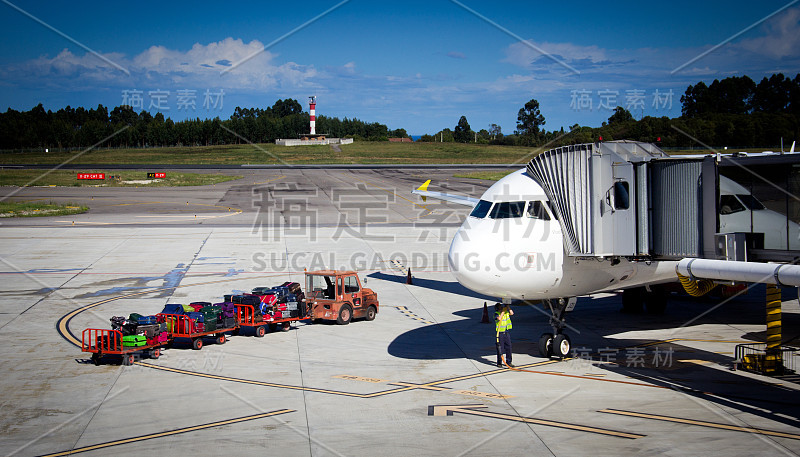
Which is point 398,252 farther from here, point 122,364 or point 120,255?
point 122,364

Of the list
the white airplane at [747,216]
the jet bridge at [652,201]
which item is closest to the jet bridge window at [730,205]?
the white airplane at [747,216]

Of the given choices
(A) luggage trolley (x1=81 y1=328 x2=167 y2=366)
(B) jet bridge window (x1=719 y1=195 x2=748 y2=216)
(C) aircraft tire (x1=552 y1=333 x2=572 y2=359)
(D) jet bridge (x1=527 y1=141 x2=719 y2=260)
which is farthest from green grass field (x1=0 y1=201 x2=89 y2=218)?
(B) jet bridge window (x1=719 y1=195 x2=748 y2=216)

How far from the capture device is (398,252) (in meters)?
44.3

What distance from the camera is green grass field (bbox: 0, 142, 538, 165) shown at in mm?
156775

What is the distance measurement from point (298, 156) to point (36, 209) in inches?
4298

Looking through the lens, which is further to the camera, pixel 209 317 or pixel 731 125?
pixel 731 125

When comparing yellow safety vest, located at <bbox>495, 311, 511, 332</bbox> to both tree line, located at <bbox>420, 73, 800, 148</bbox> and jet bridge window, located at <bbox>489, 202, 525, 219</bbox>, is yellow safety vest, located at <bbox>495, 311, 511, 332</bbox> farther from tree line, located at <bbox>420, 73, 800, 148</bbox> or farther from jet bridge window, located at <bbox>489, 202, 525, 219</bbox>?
tree line, located at <bbox>420, 73, 800, 148</bbox>

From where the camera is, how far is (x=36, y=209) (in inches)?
2537

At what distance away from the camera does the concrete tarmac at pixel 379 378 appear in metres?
14.2

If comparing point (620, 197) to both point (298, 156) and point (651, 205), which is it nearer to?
point (651, 205)

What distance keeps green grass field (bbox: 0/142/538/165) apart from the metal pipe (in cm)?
13056

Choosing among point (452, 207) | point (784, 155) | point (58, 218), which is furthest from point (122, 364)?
point (452, 207)

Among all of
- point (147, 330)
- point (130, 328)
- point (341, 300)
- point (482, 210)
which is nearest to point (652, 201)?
point (482, 210)

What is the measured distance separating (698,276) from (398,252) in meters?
28.3
